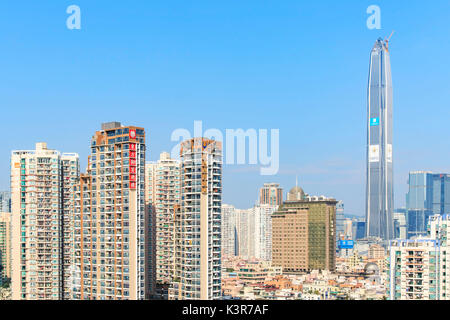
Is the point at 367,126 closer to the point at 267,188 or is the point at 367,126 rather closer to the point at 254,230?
the point at 267,188

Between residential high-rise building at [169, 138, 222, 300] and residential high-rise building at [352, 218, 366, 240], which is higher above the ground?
residential high-rise building at [169, 138, 222, 300]

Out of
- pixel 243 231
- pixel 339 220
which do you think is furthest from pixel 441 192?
pixel 243 231

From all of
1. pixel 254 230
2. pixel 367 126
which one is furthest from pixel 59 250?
pixel 367 126

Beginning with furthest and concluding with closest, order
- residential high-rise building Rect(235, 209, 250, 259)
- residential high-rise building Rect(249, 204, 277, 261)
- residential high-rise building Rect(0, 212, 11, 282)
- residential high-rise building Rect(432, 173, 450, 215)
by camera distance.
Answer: residential high-rise building Rect(432, 173, 450, 215)
residential high-rise building Rect(249, 204, 277, 261)
residential high-rise building Rect(235, 209, 250, 259)
residential high-rise building Rect(0, 212, 11, 282)

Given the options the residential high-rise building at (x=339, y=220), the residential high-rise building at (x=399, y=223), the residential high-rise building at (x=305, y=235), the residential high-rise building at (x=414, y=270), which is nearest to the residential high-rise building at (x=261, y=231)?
the residential high-rise building at (x=305, y=235)

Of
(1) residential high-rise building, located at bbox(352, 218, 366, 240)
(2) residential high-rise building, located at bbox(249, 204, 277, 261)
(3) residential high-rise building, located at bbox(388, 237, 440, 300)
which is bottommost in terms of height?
(1) residential high-rise building, located at bbox(352, 218, 366, 240)

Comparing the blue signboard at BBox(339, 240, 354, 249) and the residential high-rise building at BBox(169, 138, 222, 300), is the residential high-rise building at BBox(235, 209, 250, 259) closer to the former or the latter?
the blue signboard at BBox(339, 240, 354, 249)

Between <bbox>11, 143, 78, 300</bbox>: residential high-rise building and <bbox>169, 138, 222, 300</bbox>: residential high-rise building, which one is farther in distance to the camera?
<bbox>11, 143, 78, 300</bbox>: residential high-rise building

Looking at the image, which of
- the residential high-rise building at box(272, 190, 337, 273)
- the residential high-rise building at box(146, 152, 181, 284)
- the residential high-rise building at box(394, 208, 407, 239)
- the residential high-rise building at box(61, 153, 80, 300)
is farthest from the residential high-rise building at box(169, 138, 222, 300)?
the residential high-rise building at box(394, 208, 407, 239)
